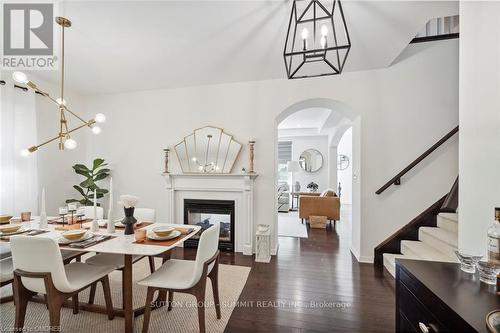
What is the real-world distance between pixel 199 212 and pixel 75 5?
2.93m

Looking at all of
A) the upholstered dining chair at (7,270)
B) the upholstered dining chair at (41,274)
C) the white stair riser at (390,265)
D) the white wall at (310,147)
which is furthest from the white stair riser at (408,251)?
the white wall at (310,147)

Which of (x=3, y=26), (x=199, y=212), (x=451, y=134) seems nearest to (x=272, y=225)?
(x=199, y=212)

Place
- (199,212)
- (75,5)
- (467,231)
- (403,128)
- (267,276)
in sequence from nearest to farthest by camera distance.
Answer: (467,231) < (75,5) < (267,276) < (403,128) < (199,212)

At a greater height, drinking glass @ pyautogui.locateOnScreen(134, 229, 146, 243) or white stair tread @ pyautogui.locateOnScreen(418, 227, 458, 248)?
drinking glass @ pyautogui.locateOnScreen(134, 229, 146, 243)

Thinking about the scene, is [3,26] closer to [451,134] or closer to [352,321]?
[352,321]

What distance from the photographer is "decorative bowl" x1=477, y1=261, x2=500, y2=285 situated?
0.94 m

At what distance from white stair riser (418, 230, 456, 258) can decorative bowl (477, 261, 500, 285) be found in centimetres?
159

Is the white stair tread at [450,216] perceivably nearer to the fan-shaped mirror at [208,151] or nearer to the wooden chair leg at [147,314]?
the fan-shaped mirror at [208,151]

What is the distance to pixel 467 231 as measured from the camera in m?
1.31

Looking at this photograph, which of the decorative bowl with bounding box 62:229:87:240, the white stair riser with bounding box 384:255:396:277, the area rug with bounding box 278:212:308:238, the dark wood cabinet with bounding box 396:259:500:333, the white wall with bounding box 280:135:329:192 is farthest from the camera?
the white wall with bounding box 280:135:329:192

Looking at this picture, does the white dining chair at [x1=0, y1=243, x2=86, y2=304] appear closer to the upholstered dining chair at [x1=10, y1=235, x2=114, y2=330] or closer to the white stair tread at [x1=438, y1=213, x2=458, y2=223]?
the upholstered dining chair at [x1=10, y1=235, x2=114, y2=330]

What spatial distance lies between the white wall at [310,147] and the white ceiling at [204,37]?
510 cm

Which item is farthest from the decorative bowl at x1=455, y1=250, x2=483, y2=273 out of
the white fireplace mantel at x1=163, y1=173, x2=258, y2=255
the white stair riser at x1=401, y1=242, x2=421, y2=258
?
the white fireplace mantel at x1=163, y1=173, x2=258, y2=255

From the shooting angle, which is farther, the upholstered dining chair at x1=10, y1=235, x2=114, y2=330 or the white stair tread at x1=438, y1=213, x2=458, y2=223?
the white stair tread at x1=438, y1=213, x2=458, y2=223
